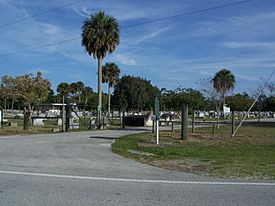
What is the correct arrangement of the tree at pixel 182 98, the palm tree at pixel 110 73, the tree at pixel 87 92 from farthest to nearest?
the tree at pixel 87 92
the palm tree at pixel 110 73
the tree at pixel 182 98

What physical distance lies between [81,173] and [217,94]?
3815cm

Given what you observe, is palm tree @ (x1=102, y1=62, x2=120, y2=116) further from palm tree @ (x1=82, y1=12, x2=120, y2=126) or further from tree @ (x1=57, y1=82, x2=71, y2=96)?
tree @ (x1=57, y1=82, x2=71, y2=96)

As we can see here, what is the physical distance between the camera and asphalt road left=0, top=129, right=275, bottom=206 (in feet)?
23.8

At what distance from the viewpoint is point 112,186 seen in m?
8.57

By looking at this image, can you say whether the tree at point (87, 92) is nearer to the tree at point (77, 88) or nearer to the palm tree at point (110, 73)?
the tree at point (77, 88)

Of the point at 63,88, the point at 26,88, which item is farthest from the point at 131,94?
the point at 26,88

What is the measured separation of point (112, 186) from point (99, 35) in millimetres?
31222

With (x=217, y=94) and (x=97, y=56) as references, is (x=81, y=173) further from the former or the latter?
(x=217, y=94)

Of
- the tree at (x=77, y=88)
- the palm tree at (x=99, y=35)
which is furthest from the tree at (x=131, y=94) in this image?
the palm tree at (x=99, y=35)

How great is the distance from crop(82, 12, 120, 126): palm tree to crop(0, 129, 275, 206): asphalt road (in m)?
26.6

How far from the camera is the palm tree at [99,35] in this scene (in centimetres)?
3828

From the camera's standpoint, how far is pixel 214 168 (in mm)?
11305

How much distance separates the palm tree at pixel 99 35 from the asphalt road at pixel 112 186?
26641mm

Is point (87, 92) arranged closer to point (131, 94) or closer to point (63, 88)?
point (63, 88)
